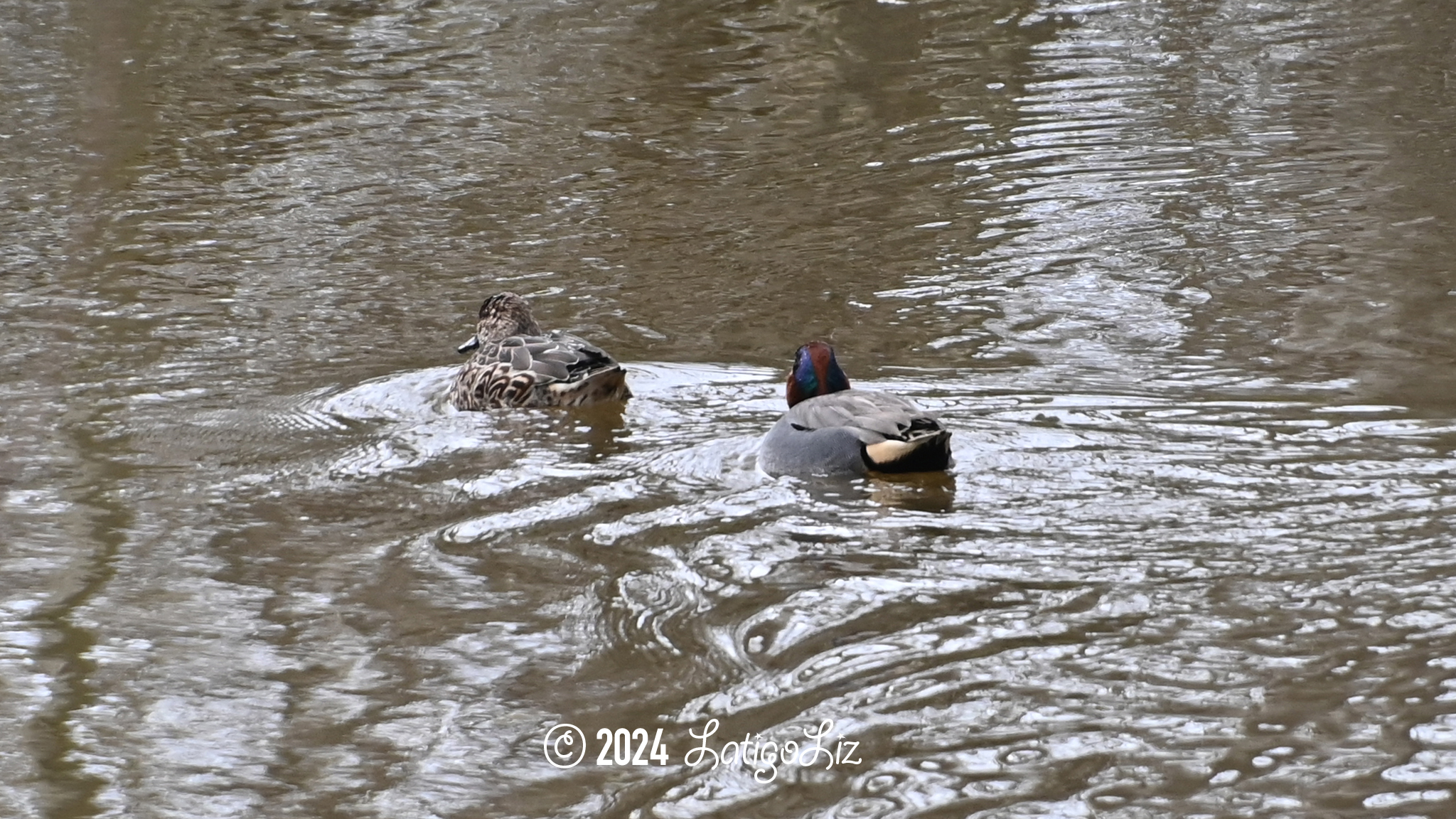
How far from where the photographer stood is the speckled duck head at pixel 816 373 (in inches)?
297

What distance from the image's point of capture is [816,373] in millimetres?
7555

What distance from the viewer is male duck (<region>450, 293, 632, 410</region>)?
27.7 feet

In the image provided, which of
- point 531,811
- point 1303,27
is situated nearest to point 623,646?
point 531,811

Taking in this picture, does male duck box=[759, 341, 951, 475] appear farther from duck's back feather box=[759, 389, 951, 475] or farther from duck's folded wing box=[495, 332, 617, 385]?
duck's folded wing box=[495, 332, 617, 385]

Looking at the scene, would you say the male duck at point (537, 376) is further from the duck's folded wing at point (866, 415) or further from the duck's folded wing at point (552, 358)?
the duck's folded wing at point (866, 415)

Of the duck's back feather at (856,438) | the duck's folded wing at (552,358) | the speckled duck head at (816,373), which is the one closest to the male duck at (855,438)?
the duck's back feather at (856,438)

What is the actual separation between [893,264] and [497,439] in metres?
3.29

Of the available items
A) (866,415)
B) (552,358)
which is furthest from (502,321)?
(866,415)

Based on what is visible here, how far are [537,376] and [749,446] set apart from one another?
1.48 meters

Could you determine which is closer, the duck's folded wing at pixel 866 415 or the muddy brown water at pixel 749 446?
the muddy brown water at pixel 749 446

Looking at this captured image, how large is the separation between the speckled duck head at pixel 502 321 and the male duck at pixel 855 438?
2.26m

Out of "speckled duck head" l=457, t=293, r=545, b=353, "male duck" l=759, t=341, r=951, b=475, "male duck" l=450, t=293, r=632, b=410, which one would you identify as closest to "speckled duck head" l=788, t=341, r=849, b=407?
"male duck" l=759, t=341, r=951, b=475

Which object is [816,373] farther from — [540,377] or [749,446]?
[540,377]

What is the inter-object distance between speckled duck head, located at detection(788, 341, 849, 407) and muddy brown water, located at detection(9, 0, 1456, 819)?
0.29 metres
